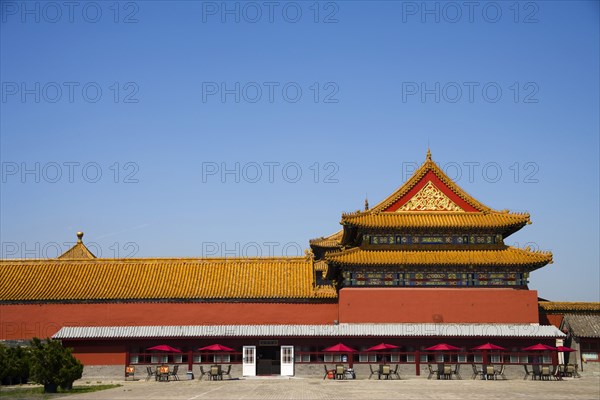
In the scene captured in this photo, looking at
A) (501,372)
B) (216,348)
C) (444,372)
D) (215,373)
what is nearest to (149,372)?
(216,348)

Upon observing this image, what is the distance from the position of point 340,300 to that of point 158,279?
11653 millimetres

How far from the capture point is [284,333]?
1828 inches

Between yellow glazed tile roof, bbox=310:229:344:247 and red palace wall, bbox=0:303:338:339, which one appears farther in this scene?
yellow glazed tile roof, bbox=310:229:344:247

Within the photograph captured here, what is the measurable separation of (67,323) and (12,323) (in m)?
3.31

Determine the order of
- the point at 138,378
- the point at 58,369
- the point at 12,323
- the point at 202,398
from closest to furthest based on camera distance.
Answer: the point at 202,398 → the point at 58,369 → the point at 138,378 → the point at 12,323

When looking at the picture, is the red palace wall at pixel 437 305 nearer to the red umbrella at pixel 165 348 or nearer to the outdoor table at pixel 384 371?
the outdoor table at pixel 384 371

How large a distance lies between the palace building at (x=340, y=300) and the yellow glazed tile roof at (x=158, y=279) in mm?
111

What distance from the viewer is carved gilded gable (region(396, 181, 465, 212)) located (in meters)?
49.4

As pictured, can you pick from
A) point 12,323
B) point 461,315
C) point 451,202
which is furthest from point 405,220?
point 12,323

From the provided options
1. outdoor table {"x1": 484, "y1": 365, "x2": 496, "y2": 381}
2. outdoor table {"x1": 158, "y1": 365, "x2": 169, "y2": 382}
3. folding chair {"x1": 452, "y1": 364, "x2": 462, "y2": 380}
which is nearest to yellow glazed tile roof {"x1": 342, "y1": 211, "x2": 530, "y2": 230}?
folding chair {"x1": 452, "y1": 364, "x2": 462, "y2": 380}

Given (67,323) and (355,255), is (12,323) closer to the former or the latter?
(67,323)

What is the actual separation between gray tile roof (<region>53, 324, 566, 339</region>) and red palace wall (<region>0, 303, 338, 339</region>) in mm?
839

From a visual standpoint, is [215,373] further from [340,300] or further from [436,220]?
[436,220]

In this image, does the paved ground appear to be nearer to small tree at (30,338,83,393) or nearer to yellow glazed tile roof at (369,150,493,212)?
small tree at (30,338,83,393)
